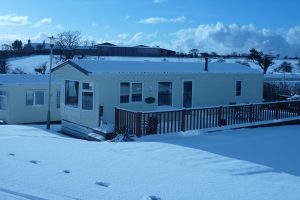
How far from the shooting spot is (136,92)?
1725 cm

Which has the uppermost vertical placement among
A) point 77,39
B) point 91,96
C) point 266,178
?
point 77,39

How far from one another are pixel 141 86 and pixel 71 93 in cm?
329

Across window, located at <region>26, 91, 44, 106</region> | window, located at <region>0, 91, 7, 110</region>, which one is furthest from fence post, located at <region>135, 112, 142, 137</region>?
window, located at <region>0, 91, 7, 110</region>

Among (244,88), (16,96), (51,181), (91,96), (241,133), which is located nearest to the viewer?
(51,181)

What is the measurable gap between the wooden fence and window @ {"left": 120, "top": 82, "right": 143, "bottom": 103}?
1.92m

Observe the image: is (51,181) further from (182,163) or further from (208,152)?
(208,152)

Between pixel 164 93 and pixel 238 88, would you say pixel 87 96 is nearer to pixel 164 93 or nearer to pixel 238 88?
pixel 164 93

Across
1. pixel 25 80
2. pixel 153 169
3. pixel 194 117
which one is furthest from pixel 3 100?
pixel 153 169

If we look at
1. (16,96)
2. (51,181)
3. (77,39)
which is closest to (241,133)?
(51,181)

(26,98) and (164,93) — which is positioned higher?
(164,93)

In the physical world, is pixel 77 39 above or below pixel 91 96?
above

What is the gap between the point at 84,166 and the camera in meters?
9.08

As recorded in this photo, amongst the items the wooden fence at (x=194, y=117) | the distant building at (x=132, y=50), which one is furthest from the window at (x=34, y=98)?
the distant building at (x=132, y=50)

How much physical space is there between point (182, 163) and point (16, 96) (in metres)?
15.4
